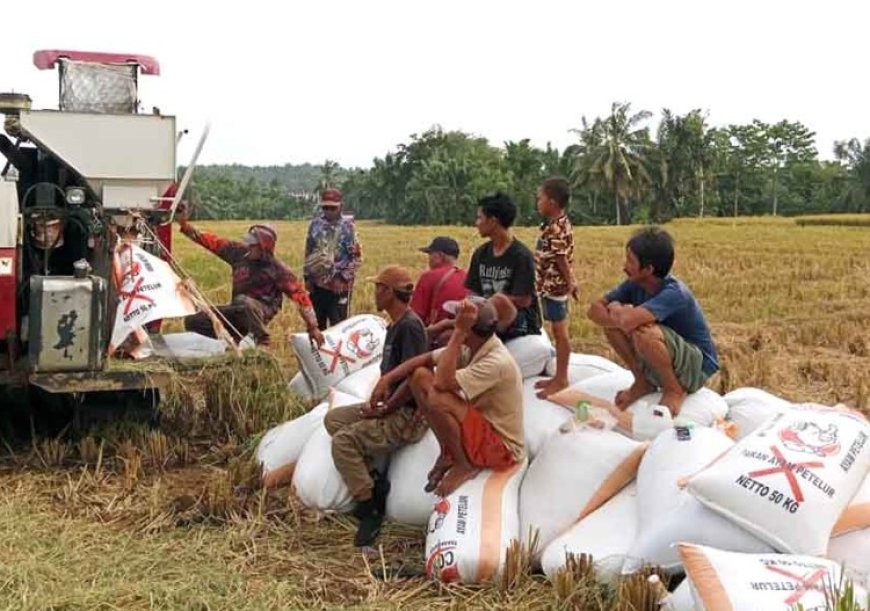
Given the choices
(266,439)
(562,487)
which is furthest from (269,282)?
(562,487)

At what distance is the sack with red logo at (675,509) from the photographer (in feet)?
11.4

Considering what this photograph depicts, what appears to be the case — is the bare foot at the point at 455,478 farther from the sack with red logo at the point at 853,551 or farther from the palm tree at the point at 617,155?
the palm tree at the point at 617,155

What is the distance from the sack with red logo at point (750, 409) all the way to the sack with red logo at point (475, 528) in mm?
983

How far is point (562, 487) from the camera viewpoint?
409cm

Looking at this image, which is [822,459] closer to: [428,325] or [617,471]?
[617,471]

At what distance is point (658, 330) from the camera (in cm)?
429

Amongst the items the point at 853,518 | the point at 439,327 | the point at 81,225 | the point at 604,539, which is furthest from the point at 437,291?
the point at 853,518

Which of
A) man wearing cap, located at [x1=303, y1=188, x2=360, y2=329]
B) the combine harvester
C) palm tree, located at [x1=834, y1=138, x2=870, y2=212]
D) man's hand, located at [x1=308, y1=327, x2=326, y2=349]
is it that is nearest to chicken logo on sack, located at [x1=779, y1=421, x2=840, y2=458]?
man's hand, located at [x1=308, y1=327, x2=326, y2=349]

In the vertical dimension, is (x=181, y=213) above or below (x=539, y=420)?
above

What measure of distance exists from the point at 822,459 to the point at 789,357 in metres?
5.18

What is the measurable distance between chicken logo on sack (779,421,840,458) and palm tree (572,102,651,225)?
4623 cm

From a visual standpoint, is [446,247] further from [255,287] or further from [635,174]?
[635,174]

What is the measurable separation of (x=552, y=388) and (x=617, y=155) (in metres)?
46.6

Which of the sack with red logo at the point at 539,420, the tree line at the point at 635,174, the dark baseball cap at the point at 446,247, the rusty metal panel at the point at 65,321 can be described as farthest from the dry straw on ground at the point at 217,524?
the tree line at the point at 635,174
